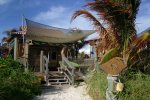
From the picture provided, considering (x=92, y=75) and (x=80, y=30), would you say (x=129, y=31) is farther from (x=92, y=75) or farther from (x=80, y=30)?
(x=80, y=30)

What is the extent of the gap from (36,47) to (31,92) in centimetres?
989

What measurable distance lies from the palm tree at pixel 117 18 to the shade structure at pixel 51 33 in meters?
8.46

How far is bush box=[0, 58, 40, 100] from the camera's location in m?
13.2

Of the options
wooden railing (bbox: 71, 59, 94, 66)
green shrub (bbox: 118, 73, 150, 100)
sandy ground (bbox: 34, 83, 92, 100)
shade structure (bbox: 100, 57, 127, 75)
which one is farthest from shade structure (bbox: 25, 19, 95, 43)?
shade structure (bbox: 100, 57, 127, 75)

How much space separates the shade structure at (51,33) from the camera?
2264cm

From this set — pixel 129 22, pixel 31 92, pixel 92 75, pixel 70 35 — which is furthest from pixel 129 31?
pixel 70 35

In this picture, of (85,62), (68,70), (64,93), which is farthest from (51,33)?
(64,93)

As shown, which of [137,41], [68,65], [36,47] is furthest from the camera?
[36,47]

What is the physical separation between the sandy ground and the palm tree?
2.56 meters

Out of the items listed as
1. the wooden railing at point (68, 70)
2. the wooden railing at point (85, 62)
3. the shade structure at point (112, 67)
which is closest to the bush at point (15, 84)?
the wooden railing at point (68, 70)

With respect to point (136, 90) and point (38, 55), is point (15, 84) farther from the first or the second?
point (38, 55)

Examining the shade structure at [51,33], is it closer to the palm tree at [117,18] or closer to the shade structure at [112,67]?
the palm tree at [117,18]

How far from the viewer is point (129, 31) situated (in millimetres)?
14047

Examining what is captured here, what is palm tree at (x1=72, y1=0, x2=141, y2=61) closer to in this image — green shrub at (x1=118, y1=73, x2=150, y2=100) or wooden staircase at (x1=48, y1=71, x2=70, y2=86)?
green shrub at (x1=118, y1=73, x2=150, y2=100)
